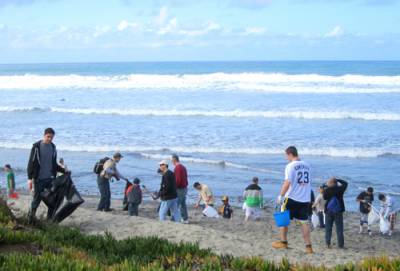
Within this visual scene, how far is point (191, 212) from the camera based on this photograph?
15.1 metres

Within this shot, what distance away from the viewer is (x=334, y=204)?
1154cm

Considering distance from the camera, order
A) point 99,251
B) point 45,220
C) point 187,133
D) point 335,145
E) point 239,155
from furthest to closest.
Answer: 1. point 187,133
2. point 335,145
3. point 239,155
4. point 45,220
5. point 99,251

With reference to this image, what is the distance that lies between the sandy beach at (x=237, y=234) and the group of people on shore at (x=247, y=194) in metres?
0.34

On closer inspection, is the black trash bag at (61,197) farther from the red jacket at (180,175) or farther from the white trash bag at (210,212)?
the white trash bag at (210,212)

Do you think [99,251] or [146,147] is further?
[146,147]

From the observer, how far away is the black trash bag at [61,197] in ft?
33.2

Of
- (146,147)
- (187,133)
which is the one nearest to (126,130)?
(187,133)

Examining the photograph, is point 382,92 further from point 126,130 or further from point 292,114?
point 126,130

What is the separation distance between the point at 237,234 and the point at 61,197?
3765 millimetres

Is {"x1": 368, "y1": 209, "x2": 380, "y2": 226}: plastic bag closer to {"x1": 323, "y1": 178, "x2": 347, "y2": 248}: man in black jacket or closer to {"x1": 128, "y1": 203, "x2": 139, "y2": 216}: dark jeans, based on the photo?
{"x1": 323, "y1": 178, "x2": 347, "y2": 248}: man in black jacket

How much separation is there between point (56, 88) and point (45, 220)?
54.1 meters

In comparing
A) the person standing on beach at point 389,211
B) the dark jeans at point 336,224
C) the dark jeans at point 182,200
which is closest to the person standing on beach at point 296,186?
the dark jeans at point 336,224

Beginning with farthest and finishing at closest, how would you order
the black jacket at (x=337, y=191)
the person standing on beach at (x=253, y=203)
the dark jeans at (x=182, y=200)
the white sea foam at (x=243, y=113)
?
the white sea foam at (x=243, y=113), the person standing on beach at (x=253, y=203), the dark jeans at (x=182, y=200), the black jacket at (x=337, y=191)

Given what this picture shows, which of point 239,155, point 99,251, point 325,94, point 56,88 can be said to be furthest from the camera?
point 56,88
